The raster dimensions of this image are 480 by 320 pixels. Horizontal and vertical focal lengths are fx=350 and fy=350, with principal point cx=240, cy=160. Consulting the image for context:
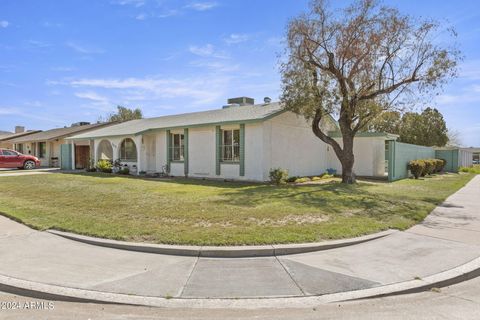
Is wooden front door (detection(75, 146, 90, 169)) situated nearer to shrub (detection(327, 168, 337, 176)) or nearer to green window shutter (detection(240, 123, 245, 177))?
green window shutter (detection(240, 123, 245, 177))

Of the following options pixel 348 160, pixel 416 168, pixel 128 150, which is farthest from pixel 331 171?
pixel 128 150

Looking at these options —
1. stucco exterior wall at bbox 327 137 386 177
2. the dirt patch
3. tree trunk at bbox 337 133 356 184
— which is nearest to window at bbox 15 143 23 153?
stucco exterior wall at bbox 327 137 386 177

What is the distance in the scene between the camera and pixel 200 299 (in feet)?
14.2

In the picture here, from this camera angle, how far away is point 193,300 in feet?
14.1

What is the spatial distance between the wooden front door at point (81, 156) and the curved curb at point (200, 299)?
2693 cm

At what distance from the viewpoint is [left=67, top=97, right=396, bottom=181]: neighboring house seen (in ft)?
56.4

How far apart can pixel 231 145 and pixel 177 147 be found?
14.6ft

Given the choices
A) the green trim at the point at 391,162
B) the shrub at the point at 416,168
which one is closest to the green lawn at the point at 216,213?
the green trim at the point at 391,162

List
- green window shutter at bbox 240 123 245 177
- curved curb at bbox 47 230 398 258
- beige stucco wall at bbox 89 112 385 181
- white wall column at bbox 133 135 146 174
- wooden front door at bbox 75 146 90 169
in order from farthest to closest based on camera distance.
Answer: wooden front door at bbox 75 146 90 169 < white wall column at bbox 133 135 146 174 < green window shutter at bbox 240 123 245 177 < beige stucco wall at bbox 89 112 385 181 < curved curb at bbox 47 230 398 258

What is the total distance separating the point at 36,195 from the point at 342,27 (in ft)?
45.7

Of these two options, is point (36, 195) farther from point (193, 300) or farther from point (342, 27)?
point (342, 27)

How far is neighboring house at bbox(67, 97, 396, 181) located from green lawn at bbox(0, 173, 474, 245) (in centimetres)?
465

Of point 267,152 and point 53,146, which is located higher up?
point 53,146

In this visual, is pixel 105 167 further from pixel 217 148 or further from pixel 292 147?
pixel 292 147
